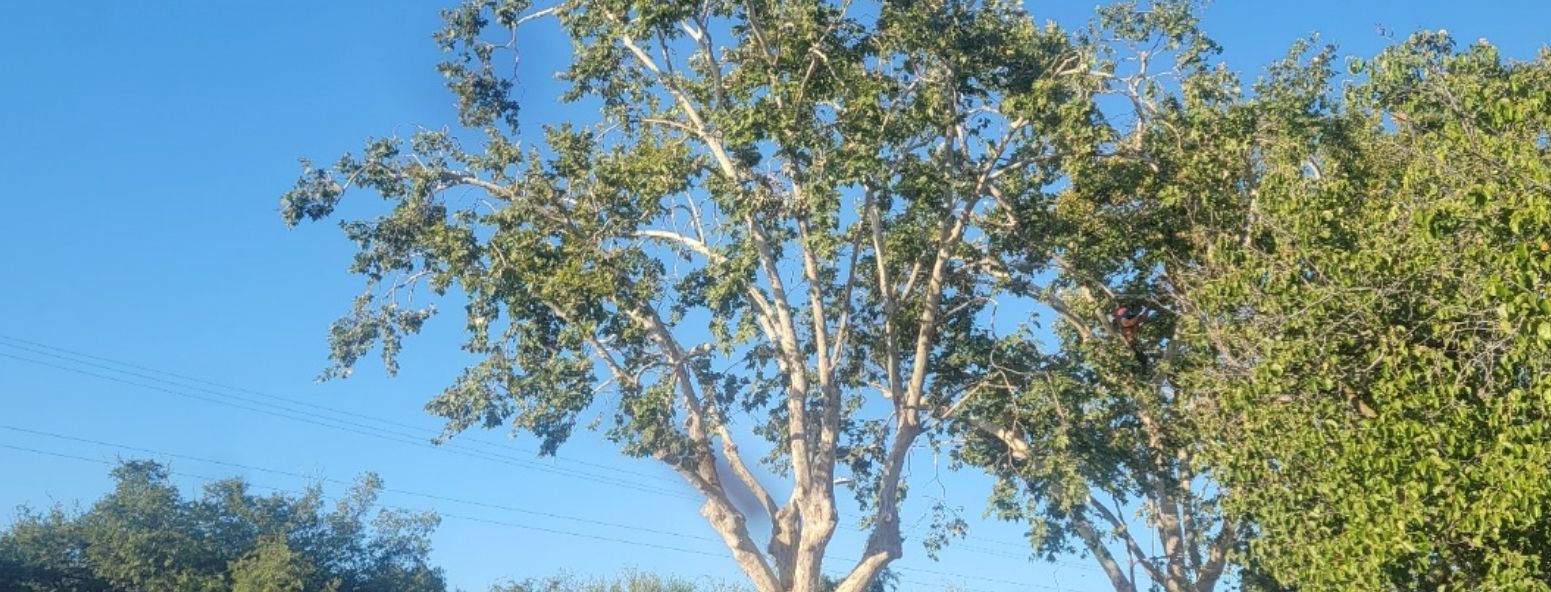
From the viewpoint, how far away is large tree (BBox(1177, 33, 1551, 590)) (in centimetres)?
1089

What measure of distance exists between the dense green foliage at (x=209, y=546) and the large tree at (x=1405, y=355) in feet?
72.9

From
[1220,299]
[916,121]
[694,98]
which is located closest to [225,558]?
Answer: [694,98]

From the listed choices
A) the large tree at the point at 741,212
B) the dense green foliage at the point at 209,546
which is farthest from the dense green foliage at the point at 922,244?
the dense green foliage at the point at 209,546

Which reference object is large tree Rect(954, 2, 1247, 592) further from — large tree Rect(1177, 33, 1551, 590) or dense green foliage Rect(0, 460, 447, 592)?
dense green foliage Rect(0, 460, 447, 592)

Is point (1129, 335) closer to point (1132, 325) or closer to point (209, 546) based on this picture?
point (1132, 325)

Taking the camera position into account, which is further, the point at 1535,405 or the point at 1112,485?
the point at 1112,485

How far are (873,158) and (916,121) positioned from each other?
122cm

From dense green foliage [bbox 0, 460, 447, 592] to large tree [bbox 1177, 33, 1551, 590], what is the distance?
72.9 feet

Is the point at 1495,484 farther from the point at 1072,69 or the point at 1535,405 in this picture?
the point at 1072,69

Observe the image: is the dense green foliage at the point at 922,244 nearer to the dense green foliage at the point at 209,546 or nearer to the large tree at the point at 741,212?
the large tree at the point at 741,212

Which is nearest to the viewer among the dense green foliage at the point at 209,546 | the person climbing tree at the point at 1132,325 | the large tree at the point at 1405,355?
the large tree at the point at 1405,355

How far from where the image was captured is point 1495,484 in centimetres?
1102

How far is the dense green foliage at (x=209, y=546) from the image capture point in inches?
1239

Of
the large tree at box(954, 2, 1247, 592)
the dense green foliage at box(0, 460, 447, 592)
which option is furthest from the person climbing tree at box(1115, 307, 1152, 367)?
the dense green foliage at box(0, 460, 447, 592)
